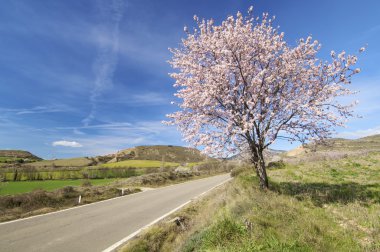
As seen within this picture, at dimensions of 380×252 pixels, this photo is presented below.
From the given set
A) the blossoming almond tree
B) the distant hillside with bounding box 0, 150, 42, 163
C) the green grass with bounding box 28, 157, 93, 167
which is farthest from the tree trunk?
the distant hillside with bounding box 0, 150, 42, 163

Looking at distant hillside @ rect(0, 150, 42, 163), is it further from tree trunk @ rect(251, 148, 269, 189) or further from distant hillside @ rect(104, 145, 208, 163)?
tree trunk @ rect(251, 148, 269, 189)

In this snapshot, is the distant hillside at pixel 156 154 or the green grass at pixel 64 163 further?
the distant hillside at pixel 156 154

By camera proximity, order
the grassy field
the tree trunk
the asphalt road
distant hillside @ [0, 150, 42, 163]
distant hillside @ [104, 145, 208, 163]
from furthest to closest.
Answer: distant hillside @ [104, 145, 208, 163]
distant hillside @ [0, 150, 42, 163]
the tree trunk
the asphalt road
the grassy field

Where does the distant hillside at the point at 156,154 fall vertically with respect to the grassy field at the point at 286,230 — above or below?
above

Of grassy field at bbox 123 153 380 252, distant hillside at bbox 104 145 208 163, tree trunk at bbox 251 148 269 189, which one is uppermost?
distant hillside at bbox 104 145 208 163

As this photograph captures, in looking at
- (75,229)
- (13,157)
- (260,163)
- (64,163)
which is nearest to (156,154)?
(64,163)

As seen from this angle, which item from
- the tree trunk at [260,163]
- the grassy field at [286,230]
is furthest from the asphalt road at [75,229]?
the tree trunk at [260,163]

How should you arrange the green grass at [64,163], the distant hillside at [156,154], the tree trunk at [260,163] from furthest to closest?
the distant hillside at [156,154], the green grass at [64,163], the tree trunk at [260,163]

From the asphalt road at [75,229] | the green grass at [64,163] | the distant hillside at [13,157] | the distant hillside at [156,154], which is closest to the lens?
the asphalt road at [75,229]

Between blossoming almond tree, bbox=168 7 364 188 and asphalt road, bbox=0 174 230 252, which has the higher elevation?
blossoming almond tree, bbox=168 7 364 188

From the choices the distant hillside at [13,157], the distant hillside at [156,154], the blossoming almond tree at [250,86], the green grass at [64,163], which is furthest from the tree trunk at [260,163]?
the distant hillside at [156,154]

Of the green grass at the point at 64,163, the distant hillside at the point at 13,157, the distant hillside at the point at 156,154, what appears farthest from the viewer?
the distant hillside at the point at 156,154

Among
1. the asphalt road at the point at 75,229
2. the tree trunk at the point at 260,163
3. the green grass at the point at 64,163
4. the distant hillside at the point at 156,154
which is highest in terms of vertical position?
the distant hillside at the point at 156,154

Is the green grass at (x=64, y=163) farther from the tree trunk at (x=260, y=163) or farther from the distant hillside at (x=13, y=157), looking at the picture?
the tree trunk at (x=260, y=163)
